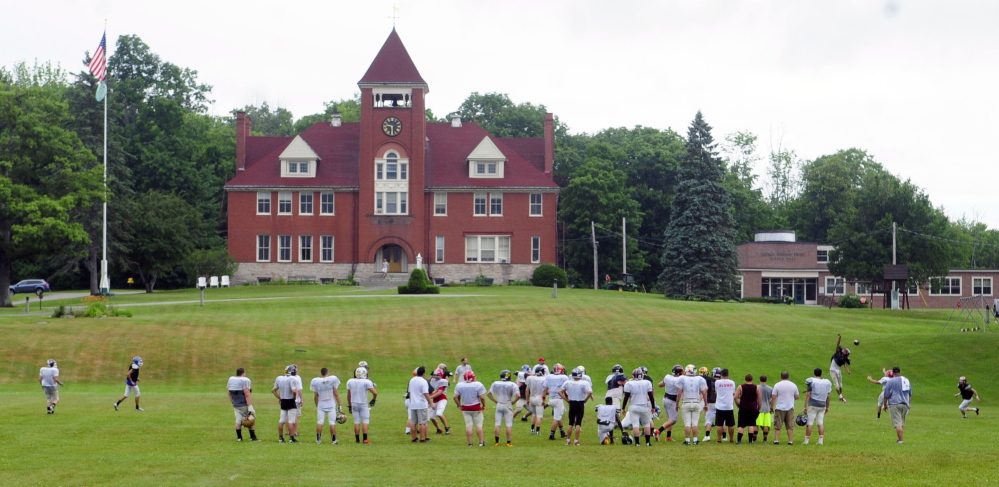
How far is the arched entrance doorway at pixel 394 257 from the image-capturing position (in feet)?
251

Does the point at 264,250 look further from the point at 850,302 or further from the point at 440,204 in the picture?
the point at 850,302

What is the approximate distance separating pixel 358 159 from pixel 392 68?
7.61 m

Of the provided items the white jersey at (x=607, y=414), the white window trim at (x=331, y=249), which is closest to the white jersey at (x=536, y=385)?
the white jersey at (x=607, y=414)

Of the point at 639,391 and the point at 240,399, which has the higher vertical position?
the point at 639,391

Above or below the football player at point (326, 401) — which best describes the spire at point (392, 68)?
above

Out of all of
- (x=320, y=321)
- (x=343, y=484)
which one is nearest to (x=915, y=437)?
(x=343, y=484)

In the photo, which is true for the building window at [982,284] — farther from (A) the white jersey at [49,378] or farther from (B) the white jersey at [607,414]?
(A) the white jersey at [49,378]

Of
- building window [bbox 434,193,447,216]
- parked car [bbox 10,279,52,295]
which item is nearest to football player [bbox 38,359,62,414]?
building window [bbox 434,193,447,216]

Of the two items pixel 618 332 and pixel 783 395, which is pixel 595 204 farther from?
pixel 783 395

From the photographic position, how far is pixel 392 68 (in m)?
75.4

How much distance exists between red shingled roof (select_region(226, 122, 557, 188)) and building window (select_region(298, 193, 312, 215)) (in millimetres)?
978

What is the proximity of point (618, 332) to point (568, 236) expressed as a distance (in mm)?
40737

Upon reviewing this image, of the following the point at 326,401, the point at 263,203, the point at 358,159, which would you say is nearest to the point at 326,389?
the point at 326,401

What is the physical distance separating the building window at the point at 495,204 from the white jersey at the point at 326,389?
55.6 metres
